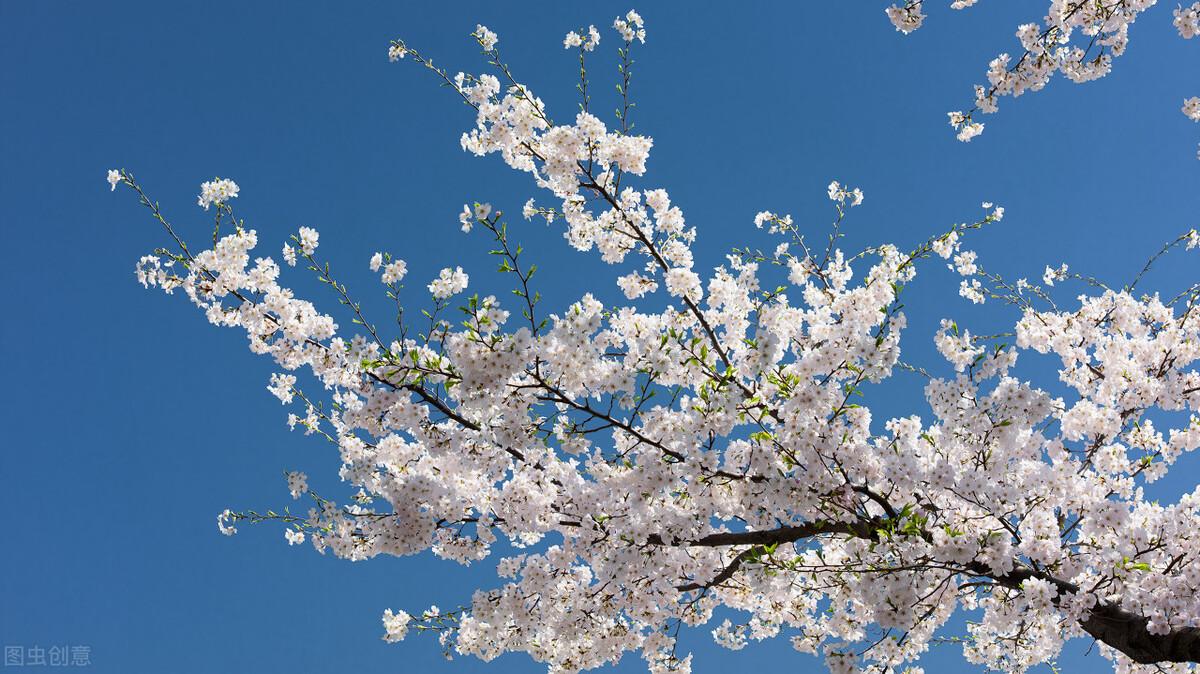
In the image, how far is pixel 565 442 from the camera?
6.54 meters

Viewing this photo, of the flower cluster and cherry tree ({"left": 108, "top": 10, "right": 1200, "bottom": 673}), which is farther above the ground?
the flower cluster

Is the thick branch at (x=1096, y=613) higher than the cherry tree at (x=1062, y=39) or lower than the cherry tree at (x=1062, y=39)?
lower

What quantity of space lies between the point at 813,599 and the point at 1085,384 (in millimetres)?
3757

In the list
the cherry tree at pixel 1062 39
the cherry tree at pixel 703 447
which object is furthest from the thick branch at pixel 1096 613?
the cherry tree at pixel 1062 39

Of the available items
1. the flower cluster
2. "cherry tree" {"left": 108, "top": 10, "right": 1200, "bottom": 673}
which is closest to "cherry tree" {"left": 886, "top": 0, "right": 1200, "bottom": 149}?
"cherry tree" {"left": 108, "top": 10, "right": 1200, "bottom": 673}

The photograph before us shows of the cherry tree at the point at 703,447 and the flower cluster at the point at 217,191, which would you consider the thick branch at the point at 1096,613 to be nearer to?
the cherry tree at the point at 703,447

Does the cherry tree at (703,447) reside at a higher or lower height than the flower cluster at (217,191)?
lower

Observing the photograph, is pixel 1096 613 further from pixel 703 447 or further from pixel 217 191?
pixel 217 191

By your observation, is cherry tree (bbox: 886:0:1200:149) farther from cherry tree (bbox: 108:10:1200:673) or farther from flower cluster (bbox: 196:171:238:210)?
flower cluster (bbox: 196:171:238:210)

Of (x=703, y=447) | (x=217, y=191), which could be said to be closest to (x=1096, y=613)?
(x=703, y=447)

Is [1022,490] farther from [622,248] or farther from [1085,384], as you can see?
[622,248]

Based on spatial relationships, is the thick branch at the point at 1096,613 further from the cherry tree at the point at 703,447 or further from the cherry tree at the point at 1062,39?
the cherry tree at the point at 1062,39

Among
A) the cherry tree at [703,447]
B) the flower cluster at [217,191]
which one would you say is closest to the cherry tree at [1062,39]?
the cherry tree at [703,447]

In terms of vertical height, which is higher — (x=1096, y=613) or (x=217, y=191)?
(x=217, y=191)
